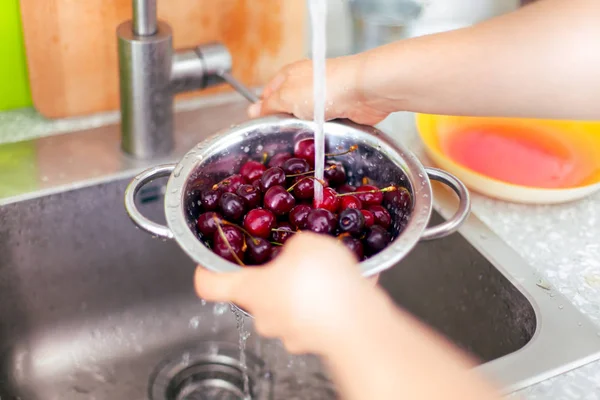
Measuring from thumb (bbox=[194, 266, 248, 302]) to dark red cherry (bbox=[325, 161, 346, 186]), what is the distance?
0.75ft

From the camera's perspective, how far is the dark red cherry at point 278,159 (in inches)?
30.5

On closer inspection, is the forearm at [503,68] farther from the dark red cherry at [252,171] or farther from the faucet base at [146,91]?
the faucet base at [146,91]

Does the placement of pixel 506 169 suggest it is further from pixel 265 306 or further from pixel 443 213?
pixel 265 306

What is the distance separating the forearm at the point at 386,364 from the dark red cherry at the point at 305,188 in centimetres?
19

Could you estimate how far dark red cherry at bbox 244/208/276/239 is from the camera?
0.70 meters

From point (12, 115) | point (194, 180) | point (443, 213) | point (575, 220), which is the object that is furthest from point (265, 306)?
point (12, 115)

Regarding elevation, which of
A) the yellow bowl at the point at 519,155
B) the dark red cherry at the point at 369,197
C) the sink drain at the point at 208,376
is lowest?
the sink drain at the point at 208,376

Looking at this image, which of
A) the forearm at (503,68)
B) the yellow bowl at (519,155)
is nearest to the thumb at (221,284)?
the forearm at (503,68)

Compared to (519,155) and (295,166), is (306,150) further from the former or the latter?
(519,155)

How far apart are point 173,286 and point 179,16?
15.6 inches

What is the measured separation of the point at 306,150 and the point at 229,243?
17 centimetres

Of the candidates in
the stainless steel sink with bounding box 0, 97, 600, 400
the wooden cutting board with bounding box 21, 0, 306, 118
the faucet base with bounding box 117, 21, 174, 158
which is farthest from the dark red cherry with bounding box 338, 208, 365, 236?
the wooden cutting board with bounding box 21, 0, 306, 118

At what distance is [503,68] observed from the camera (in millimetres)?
760

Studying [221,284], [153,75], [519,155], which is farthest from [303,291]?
[519,155]
